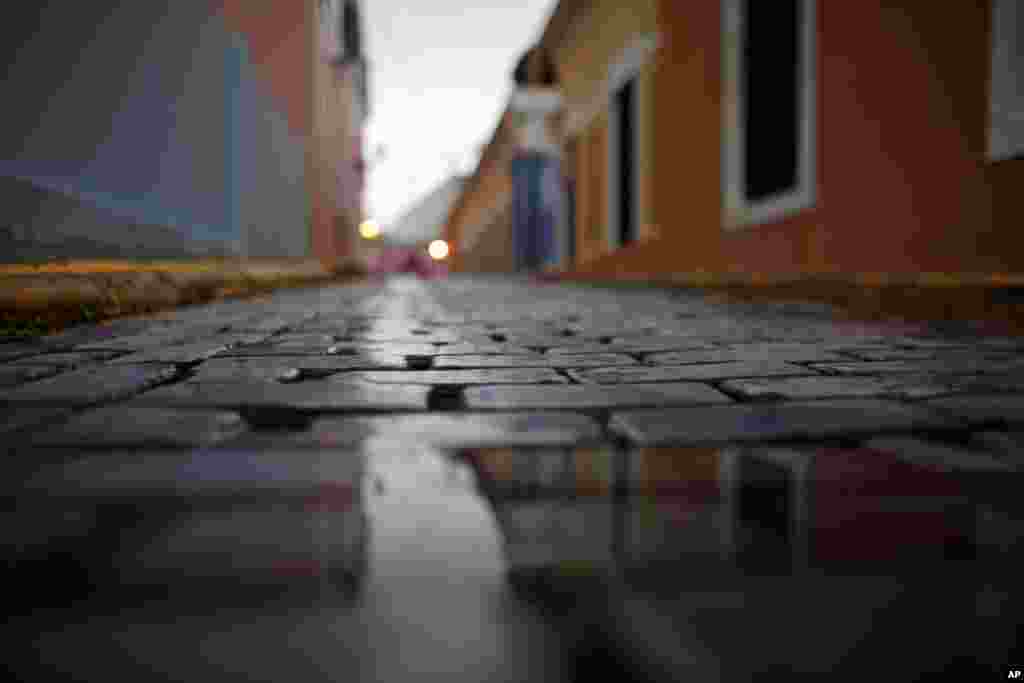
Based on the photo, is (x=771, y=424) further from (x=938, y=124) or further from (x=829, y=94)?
(x=829, y=94)

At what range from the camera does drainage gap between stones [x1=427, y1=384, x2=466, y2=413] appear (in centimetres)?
167

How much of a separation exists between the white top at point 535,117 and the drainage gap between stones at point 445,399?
57.7 ft

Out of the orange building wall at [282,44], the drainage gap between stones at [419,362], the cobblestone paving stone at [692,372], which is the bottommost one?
the cobblestone paving stone at [692,372]

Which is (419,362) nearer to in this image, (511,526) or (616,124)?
(511,526)

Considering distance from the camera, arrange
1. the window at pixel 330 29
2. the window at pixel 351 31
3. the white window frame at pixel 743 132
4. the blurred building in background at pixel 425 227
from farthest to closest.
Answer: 1. the blurred building in background at pixel 425 227
2. the window at pixel 351 31
3. the window at pixel 330 29
4. the white window frame at pixel 743 132

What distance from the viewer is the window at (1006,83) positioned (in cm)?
387

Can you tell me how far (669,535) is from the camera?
929 millimetres

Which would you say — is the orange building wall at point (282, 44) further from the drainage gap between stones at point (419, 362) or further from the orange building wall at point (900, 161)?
the drainage gap between stones at point (419, 362)

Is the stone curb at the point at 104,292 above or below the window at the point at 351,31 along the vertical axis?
below

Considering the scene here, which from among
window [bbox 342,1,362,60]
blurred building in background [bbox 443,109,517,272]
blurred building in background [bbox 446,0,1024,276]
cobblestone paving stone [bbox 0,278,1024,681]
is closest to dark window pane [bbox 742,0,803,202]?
blurred building in background [bbox 446,0,1024,276]

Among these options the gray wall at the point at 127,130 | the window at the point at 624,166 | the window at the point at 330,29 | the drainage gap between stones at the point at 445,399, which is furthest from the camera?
the window at the point at 330,29

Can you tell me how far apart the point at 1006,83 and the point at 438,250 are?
152 feet

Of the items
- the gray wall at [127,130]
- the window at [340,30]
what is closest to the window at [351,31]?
the window at [340,30]

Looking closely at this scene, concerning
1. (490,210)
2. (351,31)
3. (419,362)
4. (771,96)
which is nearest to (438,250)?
(490,210)
